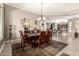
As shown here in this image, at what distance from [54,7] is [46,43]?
2.47ft

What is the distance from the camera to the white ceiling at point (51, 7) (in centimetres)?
173

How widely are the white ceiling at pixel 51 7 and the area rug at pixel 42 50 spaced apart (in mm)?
618

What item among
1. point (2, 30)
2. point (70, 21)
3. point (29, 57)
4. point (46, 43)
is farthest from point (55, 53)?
point (2, 30)

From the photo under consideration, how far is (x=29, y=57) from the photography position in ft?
5.86

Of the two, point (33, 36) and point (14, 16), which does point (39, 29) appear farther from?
point (14, 16)

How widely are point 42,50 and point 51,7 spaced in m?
0.90

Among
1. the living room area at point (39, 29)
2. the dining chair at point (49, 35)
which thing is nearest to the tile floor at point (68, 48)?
the living room area at point (39, 29)

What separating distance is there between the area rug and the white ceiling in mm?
618

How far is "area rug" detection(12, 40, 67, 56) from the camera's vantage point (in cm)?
178

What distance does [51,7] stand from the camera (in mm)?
1763

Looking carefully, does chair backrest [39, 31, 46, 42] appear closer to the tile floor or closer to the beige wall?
the tile floor

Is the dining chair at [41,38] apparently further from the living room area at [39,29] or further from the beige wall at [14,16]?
the beige wall at [14,16]

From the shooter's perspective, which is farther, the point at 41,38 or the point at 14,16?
the point at 41,38

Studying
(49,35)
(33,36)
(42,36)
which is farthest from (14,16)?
(49,35)
